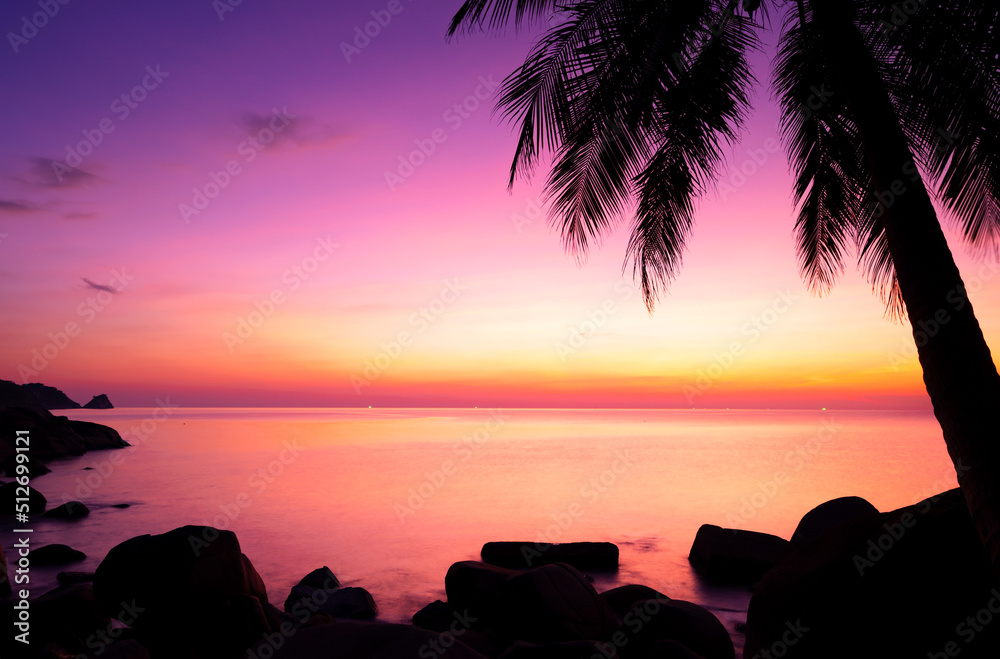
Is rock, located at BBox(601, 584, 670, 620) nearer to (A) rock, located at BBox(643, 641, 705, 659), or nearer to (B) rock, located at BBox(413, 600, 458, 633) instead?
(B) rock, located at BBox(413, 600, 458, 633)

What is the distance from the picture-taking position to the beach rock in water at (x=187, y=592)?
5.23 m

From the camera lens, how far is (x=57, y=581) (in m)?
7.74

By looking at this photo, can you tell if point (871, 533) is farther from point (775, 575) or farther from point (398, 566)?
point (398, 566)

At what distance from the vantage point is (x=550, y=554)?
8391 mm

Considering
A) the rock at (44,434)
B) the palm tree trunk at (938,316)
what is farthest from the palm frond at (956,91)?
the rock at (44,434)

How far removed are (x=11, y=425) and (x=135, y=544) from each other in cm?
2573

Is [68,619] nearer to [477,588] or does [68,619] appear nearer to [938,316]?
[477,588]

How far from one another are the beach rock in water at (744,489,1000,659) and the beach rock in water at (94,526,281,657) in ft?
13.8

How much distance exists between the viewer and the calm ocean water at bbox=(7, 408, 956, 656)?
9547 mm

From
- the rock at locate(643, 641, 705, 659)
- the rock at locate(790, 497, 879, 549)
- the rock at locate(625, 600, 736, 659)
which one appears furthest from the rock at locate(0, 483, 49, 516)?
the rock at locate(790, 497, 879, 549)

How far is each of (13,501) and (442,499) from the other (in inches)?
372

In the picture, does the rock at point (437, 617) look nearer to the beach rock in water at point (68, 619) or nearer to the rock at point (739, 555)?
the beach rock in water at point (68, 619)

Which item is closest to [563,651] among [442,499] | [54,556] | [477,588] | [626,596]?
[477,588]

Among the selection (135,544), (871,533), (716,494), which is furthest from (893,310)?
(716,494)
